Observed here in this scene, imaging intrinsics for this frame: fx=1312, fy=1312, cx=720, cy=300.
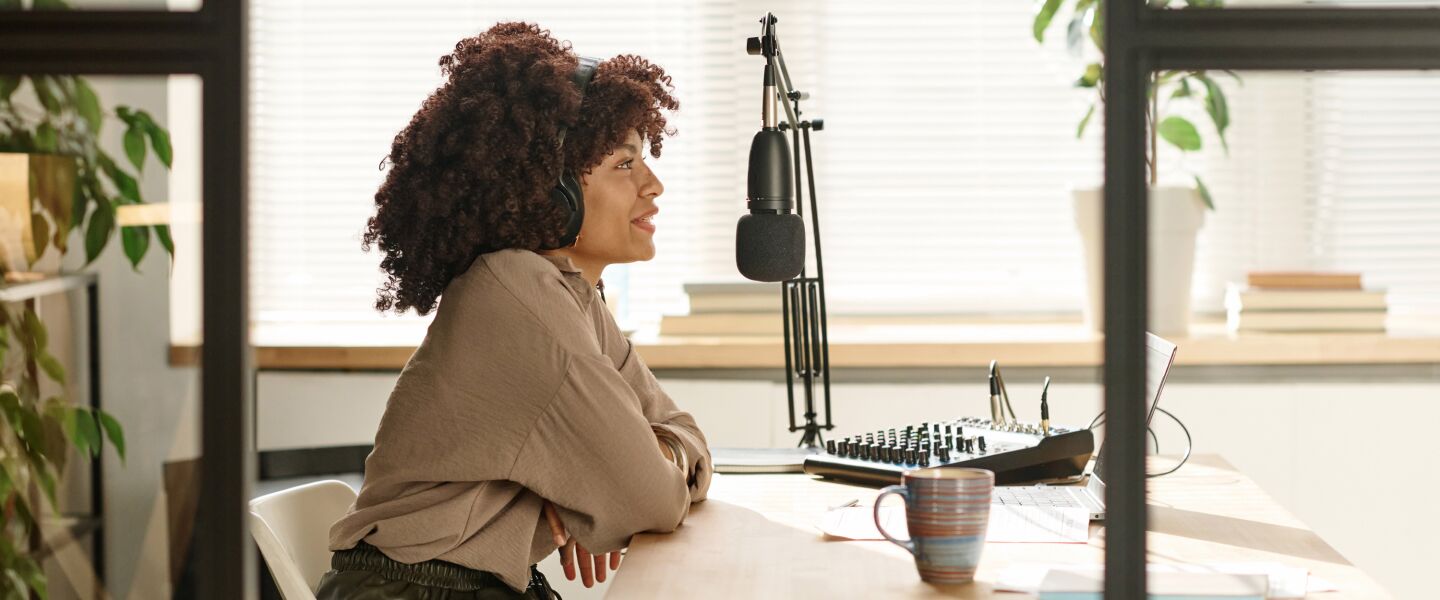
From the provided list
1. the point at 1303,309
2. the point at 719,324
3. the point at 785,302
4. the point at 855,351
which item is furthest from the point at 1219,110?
the point at 719,324

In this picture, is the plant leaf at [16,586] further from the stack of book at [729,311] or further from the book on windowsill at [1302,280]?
the stack of book at [729,311]

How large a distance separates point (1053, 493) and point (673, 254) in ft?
5.64

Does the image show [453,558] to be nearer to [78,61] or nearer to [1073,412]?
[78,61]

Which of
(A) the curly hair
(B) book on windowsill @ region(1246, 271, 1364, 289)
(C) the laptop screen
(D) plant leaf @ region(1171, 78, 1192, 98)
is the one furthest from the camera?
(A) the curly hair

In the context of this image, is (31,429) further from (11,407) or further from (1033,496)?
(1033,496)

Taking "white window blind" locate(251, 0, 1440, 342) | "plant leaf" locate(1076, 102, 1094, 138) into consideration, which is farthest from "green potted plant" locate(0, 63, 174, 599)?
"plant leaf" locate(1076, 102, 1094, 138)

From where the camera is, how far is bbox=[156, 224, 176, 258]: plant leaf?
0.85 m

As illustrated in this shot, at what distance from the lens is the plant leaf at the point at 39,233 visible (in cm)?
87

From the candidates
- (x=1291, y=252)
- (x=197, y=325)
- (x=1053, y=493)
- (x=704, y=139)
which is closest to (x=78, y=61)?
(x=197, y=325)

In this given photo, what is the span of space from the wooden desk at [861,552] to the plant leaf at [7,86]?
729 millimetres

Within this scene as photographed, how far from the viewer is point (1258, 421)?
1.79 metres

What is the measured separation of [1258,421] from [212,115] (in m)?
1.47

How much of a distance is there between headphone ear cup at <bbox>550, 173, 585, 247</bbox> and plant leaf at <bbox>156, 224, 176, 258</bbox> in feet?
3.05

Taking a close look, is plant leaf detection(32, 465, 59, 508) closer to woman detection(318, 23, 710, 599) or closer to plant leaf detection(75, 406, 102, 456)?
plant leaf detection(75, 406, 102, 456)
